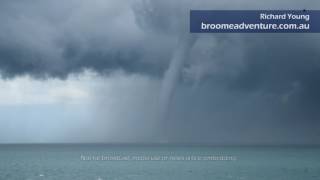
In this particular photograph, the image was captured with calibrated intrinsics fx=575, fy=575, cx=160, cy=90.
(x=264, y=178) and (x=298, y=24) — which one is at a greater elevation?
(x=298, y=24)

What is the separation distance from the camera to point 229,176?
113 m

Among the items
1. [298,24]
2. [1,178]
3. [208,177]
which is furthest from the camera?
[208,177]

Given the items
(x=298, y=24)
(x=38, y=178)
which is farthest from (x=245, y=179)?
(x=298, y=24)

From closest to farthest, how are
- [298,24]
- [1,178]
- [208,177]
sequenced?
[298,24] → [1,178] → [208,177]

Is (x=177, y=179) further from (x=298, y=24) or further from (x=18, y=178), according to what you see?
(x=298, y=24)

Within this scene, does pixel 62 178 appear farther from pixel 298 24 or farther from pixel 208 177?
pixel 298 24

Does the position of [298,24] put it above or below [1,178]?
above

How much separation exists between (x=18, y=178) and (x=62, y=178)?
799 centimetres

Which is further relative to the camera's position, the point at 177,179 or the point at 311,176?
the point at 311,176

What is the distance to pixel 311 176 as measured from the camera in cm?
11444

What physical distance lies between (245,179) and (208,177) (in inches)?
313

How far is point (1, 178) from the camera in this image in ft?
344

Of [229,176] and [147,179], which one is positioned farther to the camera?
[229,176]

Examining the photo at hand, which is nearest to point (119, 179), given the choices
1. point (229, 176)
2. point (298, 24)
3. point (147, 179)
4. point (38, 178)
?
point (147, 179)
